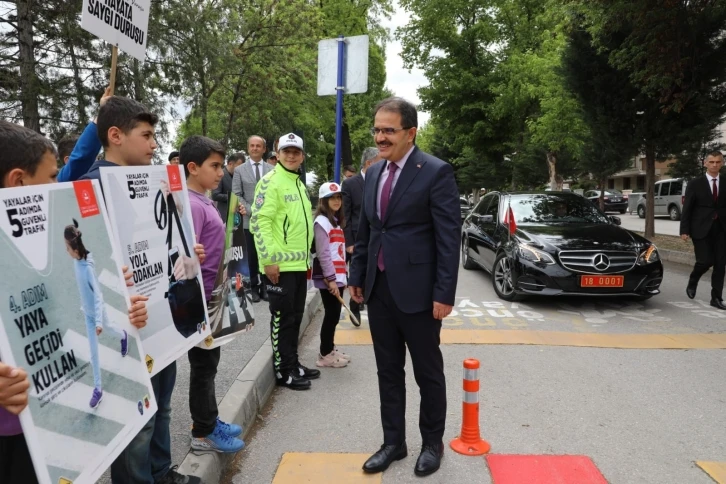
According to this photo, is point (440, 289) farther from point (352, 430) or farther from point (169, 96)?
point (169, 96)

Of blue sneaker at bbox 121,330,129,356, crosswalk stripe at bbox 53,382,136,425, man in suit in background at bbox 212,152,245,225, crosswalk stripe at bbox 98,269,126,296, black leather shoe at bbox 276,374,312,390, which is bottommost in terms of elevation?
black leather shoe at bbox 276,374,312,390

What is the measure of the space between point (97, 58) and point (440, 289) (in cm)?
902

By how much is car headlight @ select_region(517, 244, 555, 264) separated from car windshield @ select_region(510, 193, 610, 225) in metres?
0.96

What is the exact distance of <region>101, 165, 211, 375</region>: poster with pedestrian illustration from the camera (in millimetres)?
2066

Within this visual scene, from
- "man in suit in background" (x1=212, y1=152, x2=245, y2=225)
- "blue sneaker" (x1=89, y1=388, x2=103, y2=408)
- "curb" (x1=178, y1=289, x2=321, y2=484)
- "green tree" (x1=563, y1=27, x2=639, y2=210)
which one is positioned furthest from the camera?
"green tree" (x1=563, y1=27, x2=639, y2=210)

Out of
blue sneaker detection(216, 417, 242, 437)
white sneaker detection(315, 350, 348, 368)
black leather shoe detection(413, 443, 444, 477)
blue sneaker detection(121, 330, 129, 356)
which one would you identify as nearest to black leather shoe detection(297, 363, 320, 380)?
white sneaker detection(315, 350, 348, 368)

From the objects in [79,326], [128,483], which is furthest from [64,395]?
[128,483]

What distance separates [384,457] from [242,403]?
1085mm

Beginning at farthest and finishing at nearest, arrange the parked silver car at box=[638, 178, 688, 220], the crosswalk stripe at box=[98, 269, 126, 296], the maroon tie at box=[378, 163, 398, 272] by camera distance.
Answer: the parked silver car at box=[638, 178, 688, 220] → the maroon tie at box=[378, 163, 398, 272] → the crosswalk stripe at box=[98, 269, 126, 296]

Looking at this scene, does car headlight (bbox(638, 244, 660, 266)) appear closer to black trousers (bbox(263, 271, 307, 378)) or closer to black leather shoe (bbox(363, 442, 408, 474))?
black trousers (bbox(263, 271, 307, 378))

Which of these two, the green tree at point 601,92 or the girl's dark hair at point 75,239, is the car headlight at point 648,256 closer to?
the girl's dark hair at point 75,239

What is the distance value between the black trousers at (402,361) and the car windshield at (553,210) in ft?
17.1

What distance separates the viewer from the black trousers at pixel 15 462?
5.21 feet

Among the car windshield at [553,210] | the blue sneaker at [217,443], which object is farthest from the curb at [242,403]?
the car windshield at [553,210]
